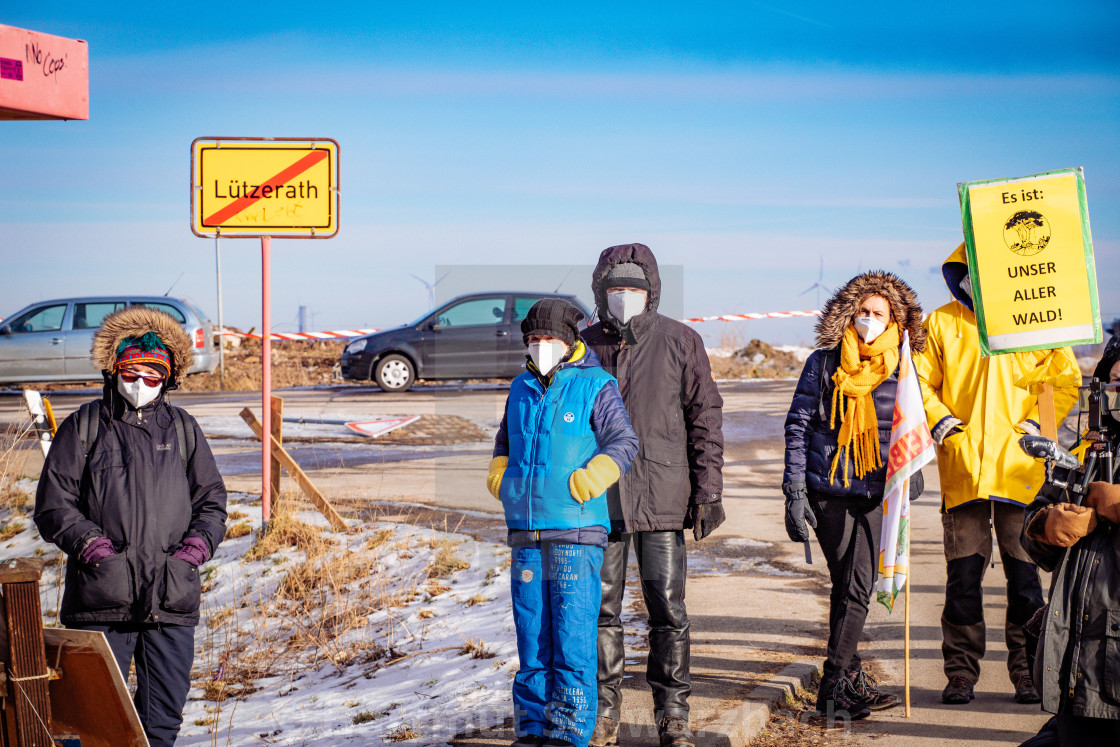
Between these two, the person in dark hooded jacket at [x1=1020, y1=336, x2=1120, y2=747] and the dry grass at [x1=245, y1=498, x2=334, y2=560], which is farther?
the dry grass at [x1=245, y1=498, x2=334, y2=560]

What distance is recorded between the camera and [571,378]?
4.24 meters

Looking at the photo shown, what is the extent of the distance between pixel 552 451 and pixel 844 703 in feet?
6.31

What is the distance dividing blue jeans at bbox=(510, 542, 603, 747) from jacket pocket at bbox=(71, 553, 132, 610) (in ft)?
4.87

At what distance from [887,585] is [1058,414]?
1.23 meters

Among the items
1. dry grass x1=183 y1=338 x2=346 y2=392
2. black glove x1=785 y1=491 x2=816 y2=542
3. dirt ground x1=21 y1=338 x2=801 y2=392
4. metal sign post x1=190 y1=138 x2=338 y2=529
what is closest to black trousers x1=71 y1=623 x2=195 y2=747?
black glove x1=785 y1=491 x2=816 y2=542

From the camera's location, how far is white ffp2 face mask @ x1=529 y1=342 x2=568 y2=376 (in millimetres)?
4230

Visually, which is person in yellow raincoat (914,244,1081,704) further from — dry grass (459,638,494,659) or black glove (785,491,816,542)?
dry grass (459,638,494,659)

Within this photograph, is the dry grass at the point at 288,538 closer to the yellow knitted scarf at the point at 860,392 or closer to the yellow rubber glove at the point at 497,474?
the yellow rubber glove at the point at 497,474

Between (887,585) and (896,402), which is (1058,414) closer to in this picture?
(896,402)

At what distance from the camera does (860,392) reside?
4.83m

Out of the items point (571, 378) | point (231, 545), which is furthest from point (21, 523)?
point (571, 378)

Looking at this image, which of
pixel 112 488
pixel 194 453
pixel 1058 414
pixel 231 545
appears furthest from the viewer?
pixel 231 545

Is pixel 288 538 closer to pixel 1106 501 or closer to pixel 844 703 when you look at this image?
pixel 844 703

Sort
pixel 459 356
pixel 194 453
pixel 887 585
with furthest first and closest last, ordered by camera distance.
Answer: pixel 459 356
pixel 887 585
pixel 194 453
